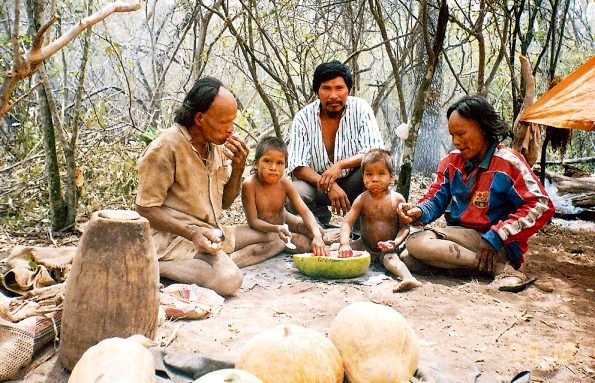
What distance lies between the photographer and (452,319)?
2764 mm

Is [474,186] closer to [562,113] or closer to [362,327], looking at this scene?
[562,113]

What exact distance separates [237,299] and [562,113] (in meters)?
2.81

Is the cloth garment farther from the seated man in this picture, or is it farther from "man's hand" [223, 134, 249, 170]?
"man's hand" [223, 134, 249, 170]

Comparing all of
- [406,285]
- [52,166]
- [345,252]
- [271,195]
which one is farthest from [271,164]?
[52,166]

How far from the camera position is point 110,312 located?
2012 mm

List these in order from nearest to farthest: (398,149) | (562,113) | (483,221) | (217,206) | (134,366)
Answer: (134,366) → (217,206) → (483,221) → (562,113) → (398,149)

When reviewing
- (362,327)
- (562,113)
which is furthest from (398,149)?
(362,327)

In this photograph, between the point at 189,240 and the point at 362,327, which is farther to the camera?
the point at 189,240

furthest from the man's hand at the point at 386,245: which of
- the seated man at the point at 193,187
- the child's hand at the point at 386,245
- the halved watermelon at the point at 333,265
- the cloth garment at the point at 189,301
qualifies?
the cloth garment at the point at 189,301

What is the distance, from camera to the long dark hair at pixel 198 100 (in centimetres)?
297

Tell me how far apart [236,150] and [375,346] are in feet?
5.82

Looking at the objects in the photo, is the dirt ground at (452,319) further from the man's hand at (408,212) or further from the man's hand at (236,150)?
the man's hand at (236,150)

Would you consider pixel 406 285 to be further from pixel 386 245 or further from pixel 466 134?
pixel 466 134

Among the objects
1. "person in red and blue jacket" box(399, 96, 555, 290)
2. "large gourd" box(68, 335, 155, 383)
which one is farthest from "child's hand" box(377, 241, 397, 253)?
"large gourd" box(68, 335, 155, 383)
